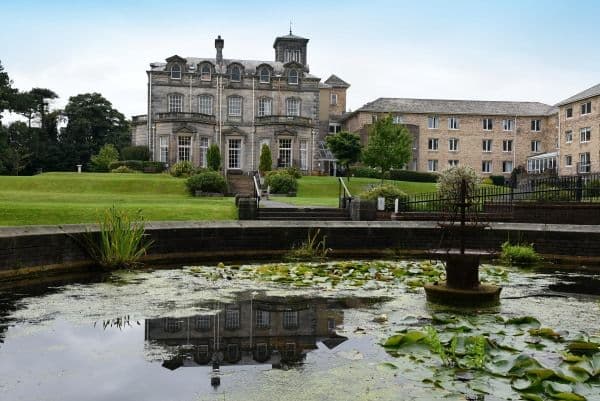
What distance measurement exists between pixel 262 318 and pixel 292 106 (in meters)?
51.8

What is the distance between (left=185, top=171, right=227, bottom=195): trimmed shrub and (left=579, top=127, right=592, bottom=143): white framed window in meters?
36.4

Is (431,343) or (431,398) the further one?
(431,343)

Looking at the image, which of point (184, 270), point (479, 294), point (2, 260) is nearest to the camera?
point (479, 294)

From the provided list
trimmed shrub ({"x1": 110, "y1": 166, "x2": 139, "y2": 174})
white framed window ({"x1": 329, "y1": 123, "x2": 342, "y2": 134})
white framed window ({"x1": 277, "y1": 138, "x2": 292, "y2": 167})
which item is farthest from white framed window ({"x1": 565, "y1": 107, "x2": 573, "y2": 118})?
trimmed shrub ({"x1": 110, "y1": 166, "x2": 139, "y2": 174})

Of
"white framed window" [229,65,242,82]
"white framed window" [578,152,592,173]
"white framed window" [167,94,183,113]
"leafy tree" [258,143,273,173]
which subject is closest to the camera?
"leafy tree" [258,143,273,173]

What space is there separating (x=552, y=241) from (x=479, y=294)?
24.9ft

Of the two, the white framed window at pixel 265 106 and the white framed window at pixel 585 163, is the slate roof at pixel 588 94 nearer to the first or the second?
the white framed window at pixel 585 163

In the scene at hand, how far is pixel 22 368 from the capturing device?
228 inches

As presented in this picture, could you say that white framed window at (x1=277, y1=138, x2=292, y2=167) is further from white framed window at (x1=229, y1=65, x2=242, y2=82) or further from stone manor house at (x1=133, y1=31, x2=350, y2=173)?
white framed window at (x1=229, y1=65, x2=242, y2=82)

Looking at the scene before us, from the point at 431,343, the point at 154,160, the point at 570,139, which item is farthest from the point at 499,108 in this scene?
the point at 431,343

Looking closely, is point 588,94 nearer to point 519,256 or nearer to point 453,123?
point 453,123

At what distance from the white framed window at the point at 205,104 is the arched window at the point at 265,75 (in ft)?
18.3

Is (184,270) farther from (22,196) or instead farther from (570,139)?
(570,139)

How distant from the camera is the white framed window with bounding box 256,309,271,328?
7.67m
